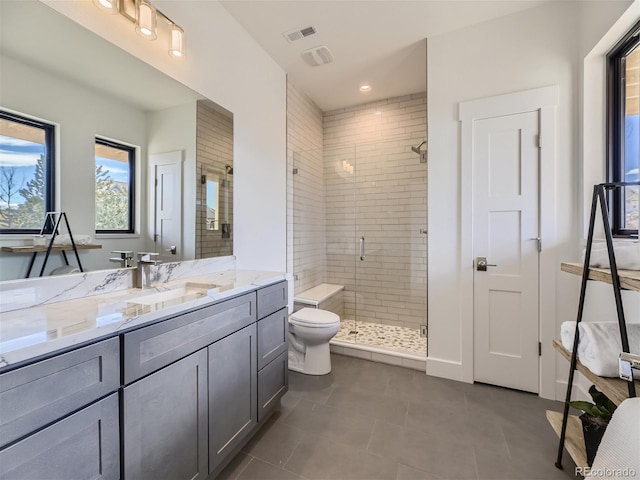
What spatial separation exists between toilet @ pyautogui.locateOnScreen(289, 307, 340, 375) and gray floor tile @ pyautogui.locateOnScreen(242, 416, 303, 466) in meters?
0.67

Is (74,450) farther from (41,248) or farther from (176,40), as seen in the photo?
(176,40)

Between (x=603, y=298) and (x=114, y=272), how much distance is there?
279 centimetres

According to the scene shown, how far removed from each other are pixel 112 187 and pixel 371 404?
2115 mm

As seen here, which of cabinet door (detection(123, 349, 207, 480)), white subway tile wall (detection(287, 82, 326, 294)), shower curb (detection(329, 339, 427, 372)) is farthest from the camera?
white subway tile wall (detection(287, 82, 326, 294))

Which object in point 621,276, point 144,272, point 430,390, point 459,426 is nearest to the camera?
point 621,276

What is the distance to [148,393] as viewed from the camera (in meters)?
1.00

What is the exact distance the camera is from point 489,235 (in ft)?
7.33

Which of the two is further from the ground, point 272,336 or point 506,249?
point 506,249

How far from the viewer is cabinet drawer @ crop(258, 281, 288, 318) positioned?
1646 mm

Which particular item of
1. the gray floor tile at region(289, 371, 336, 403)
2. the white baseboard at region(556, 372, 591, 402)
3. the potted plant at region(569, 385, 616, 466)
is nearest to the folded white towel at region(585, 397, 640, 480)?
the potted plant at region(569, 385, 616, 466)

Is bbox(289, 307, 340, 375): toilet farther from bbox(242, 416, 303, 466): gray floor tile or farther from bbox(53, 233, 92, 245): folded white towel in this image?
bbox(53, 233, 92, 245): folded white towel

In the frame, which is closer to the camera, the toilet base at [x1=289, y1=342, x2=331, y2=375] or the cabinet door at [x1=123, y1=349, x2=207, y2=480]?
the cabinet door at [x1=123, y1=349, x2=207, y2=480]

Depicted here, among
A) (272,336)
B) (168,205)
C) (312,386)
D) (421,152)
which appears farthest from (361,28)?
(312,386)

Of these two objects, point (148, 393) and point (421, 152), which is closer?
point (148, 393)
